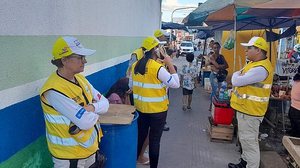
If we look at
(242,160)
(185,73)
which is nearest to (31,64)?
(242,160)

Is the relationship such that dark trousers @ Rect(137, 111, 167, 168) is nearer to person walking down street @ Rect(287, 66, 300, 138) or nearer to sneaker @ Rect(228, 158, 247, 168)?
sneaker @ Rect(228, 158, 247, 168)

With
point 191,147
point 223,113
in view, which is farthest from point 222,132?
point 191,147

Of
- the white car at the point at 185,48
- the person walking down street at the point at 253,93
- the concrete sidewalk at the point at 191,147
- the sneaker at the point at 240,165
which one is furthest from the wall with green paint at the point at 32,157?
the white car at the point at 185,48

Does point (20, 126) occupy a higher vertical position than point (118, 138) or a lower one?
higher

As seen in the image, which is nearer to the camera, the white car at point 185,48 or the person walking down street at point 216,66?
the person walking down street at point 216,66

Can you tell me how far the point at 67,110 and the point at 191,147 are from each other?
A: 353 cm

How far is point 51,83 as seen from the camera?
2.28 metres

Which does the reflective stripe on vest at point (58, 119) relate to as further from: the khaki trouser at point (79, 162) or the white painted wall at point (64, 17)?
the white painted wall at point (64, 17)

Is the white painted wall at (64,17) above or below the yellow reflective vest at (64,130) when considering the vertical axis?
above

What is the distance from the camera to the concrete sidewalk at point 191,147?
4696 millimetres

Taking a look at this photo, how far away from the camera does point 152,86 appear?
365 cm

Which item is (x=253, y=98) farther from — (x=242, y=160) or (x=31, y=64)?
(x=31, y=64)

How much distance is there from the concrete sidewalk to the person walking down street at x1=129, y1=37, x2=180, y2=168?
1007 millimetres

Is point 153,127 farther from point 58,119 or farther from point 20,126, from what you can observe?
point 20,126
